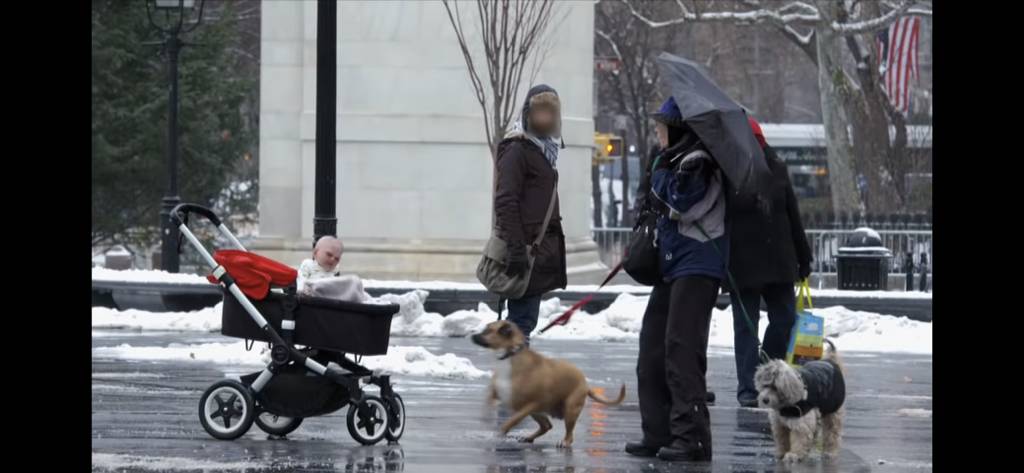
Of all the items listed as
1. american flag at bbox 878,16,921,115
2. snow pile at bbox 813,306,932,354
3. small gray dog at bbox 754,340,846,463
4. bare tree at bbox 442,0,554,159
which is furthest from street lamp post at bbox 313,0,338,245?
american flag at bbox 878,16,921,115

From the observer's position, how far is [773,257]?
1117cm

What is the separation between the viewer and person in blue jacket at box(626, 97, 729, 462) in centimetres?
888

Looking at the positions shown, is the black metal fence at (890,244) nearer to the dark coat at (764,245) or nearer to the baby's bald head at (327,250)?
the dark coat at (764,245)

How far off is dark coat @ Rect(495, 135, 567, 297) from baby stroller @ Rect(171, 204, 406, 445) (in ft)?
2.66

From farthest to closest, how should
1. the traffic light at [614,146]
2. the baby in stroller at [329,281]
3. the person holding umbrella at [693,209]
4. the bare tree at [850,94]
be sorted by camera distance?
1. the traffic light at [614,146]
2. the bare tree at [850,94]
3. the baby in stroller at [329,281]
4. the person holding umbrella at [693,209]

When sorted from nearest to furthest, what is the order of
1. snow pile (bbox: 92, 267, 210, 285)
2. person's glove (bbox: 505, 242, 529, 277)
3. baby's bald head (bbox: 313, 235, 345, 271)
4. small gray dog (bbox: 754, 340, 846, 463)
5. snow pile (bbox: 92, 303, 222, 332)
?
small gray dog (bbox: 754, 340, 846, 463) < baby's bald head (bbox: 313, 235, 345, 271) < person's glove (bbox: 505, 242, 529, 277) < snow pile (bbox: 92, 303, 222, 332) < snow pile (bbox: 92, 267, 210, 285)

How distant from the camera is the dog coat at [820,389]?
349 inches

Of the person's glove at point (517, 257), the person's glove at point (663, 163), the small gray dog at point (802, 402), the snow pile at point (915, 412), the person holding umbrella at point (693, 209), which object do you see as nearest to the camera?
the small gray dog at point (802, 402)

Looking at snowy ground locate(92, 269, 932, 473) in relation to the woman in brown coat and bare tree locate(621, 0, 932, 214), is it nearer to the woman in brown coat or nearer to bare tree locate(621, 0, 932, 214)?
the woman in brown coat

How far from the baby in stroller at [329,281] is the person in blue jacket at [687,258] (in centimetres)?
164

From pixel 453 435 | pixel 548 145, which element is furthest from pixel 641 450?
pixel 548 145

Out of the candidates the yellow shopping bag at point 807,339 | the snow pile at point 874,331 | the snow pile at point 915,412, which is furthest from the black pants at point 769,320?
the snow pile at point 874,331

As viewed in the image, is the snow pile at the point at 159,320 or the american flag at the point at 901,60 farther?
the american flag at the point at 901,60
